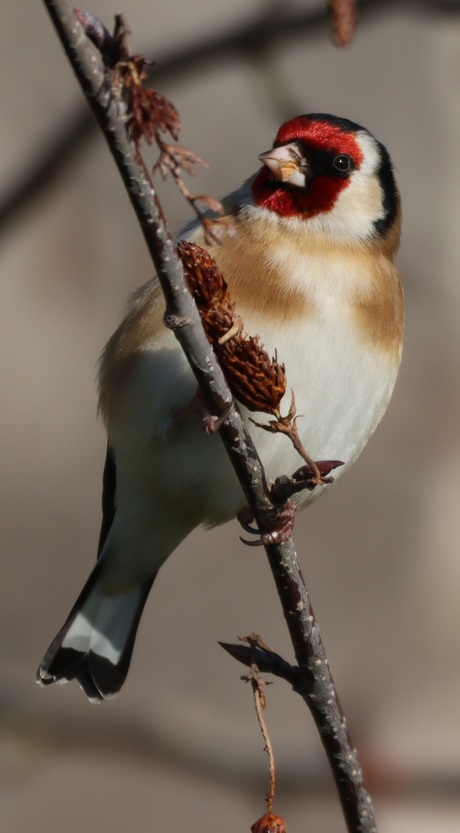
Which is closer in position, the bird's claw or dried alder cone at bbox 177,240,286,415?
dried alder cone at bbox 177,240,286,415

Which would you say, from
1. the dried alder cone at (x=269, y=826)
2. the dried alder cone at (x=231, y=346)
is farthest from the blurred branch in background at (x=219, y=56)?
the dried alder cone at (x=269, y=826)

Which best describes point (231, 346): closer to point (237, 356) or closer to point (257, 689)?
point (237, 356)

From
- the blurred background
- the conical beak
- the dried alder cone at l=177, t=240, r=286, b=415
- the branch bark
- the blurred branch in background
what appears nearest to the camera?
the branch bark

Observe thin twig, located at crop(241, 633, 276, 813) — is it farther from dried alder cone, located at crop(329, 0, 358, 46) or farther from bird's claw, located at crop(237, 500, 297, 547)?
dried alder cone, located at crop(329, 0, 358, 46)

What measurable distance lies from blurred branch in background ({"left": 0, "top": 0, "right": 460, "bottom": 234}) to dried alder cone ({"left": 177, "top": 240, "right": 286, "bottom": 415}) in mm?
958

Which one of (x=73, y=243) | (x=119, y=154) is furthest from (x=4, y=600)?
(x=119, y=154)

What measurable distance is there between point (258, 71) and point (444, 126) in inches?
94.0

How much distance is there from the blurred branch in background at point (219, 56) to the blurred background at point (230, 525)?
60.0 inches

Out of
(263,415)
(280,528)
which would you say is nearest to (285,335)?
(263,415)

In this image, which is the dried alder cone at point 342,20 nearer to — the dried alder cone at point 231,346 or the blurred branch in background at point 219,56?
the dried alder cone at point 231,346

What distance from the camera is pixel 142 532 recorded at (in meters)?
3.20

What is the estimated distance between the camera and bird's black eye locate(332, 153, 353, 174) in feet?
9.85

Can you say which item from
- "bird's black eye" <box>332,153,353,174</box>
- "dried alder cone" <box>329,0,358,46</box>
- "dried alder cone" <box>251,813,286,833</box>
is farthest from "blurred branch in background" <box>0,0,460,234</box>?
"dried alder cone" <box>251,813,286,833</box>

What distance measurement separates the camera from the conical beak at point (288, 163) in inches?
111
